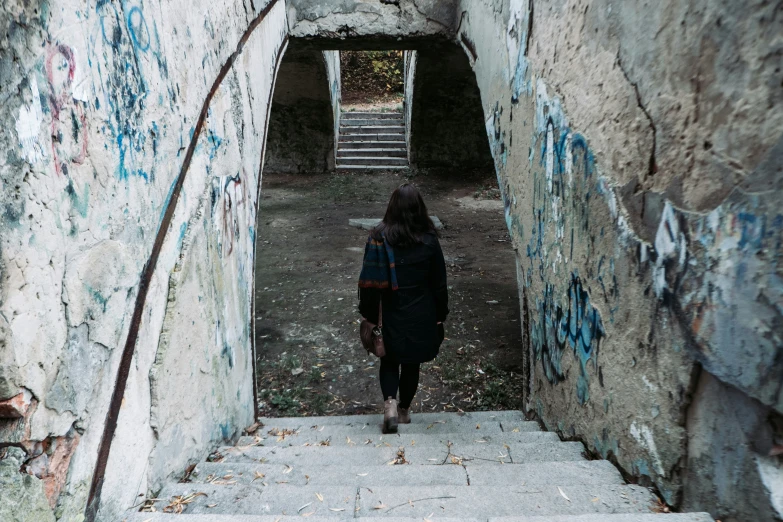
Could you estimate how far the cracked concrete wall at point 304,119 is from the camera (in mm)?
12102

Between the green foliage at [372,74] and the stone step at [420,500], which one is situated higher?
the green foliage at [372,74]

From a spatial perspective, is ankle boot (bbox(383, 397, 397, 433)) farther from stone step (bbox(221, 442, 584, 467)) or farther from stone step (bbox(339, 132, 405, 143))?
stone step (bbox(339, 132, 405, 143))

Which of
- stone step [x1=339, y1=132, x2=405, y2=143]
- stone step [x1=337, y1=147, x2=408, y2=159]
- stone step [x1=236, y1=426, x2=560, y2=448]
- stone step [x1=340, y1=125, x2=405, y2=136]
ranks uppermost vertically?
stone step [x1=340, y1=125, x2=405, y2=136]

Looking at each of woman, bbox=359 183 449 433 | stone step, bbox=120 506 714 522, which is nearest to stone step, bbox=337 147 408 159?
woman, bbox=359 183 449 433

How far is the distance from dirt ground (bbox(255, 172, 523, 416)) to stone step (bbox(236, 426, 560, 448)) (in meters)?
1.17

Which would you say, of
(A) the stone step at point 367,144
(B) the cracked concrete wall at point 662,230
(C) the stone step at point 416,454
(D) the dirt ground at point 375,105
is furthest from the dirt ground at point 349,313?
(D) the dirt ground at point 375,105

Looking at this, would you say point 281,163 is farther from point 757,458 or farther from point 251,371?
point 757,458

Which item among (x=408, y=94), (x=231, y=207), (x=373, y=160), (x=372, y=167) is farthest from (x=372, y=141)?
(x=231, y=207)

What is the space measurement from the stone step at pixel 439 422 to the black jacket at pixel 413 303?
634 millimetres

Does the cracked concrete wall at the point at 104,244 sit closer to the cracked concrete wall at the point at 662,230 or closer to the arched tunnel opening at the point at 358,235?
the cracked concrete wall at the point at 662,230

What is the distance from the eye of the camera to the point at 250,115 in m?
4.26

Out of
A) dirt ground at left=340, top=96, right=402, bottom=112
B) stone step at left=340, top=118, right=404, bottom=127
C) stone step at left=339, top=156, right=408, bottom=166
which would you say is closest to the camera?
stone step at left=339, top=156, right=408, bottom=166

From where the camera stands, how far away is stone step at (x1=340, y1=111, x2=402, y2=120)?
1541cm

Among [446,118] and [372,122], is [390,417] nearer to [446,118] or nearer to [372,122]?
[446,118]
